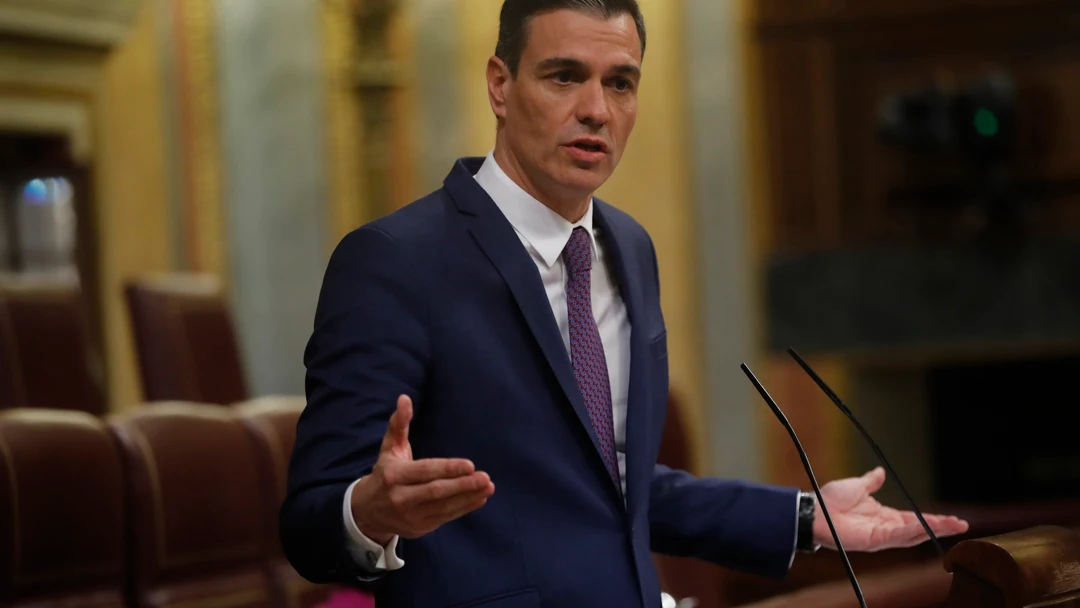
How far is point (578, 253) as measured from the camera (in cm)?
105

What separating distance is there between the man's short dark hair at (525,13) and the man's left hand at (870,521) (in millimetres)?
400

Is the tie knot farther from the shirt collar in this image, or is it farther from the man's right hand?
the man's right hand

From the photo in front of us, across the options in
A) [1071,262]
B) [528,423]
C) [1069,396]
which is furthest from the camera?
[1069,396]

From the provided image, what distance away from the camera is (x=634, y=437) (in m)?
1.03

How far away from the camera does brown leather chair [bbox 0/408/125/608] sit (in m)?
1.64

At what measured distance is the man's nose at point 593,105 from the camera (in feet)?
3.27

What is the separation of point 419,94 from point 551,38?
3.89 metres

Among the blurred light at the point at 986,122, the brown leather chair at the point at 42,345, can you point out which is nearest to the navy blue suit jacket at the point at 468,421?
the brown leather chair at the point at 42,345

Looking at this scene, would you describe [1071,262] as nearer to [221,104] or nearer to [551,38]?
[221,104]

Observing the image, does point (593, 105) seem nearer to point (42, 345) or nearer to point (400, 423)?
point (400, 423)

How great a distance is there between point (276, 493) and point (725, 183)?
2.80 meters

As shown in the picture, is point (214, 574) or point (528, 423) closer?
point (528, 423)

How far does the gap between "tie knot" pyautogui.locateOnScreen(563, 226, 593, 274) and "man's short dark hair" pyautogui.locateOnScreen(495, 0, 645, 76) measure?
13 centimetres

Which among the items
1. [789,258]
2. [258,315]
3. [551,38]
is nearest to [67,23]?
[258,315]
